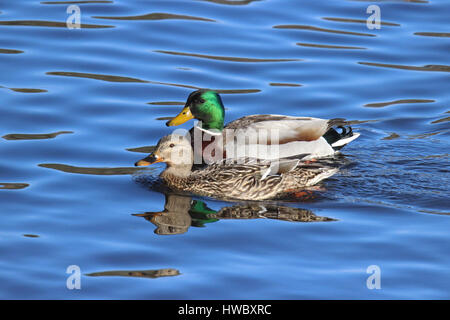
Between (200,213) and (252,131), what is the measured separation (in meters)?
1.65

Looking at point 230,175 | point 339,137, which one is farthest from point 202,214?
point 339,137

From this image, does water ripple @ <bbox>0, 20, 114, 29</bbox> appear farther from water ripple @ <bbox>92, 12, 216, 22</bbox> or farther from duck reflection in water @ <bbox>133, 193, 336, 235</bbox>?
duck reflection in water @ <bbox>133, 193, 336, 235</bbox>

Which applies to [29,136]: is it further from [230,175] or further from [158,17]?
[158,17]

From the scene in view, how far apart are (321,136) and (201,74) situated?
2.54m

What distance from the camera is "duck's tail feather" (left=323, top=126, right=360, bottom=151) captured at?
11.0 m

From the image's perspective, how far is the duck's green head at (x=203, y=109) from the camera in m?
10.6

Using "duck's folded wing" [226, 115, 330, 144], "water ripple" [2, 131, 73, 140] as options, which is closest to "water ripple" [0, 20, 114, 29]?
"water ripple" [2, 131, 73, 140]

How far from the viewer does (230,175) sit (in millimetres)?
9828

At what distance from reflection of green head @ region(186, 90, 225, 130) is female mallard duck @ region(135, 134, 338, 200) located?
26.6 inches

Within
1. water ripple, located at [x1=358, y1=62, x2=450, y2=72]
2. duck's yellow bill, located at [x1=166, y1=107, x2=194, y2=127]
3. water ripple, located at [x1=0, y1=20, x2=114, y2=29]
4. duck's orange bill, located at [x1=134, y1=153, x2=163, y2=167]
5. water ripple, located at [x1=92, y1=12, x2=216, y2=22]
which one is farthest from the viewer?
water ripple, located at [x1=92, y1=12, x2=216, y2=22]

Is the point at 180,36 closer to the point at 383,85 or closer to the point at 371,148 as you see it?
the point at 383,85

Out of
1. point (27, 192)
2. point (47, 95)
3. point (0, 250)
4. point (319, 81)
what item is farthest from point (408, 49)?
point (0, 250)

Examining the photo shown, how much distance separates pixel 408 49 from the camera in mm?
13789

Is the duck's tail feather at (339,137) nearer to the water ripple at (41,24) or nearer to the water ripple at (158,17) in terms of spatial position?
the water ripple at (158,17)
